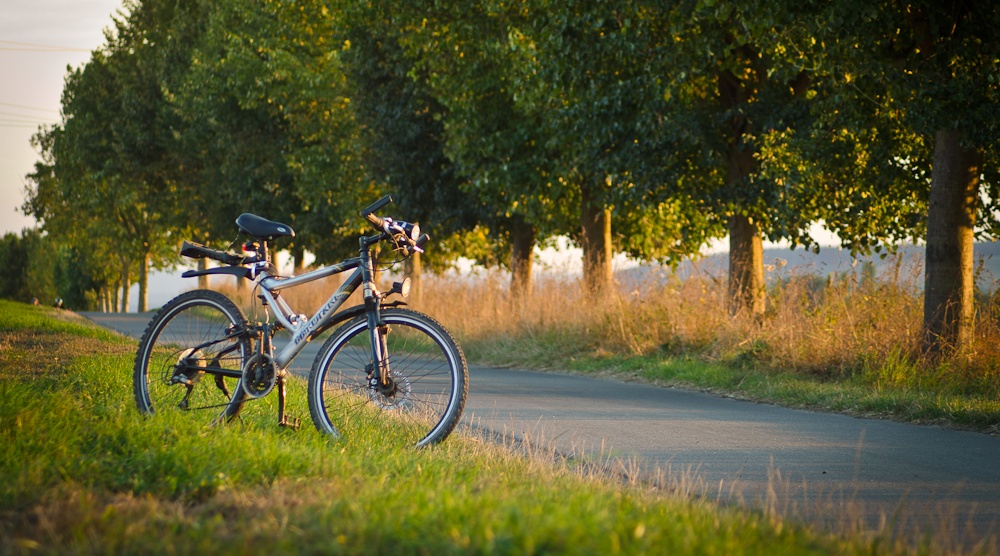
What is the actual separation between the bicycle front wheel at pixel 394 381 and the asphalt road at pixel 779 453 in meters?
1.11

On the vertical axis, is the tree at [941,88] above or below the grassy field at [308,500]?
above

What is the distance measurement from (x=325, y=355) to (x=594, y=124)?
1212 cm

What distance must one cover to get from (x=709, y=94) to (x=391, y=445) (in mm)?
14288

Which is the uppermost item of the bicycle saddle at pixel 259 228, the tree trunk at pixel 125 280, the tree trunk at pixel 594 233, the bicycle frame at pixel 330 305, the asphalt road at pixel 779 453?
the tree trunk at pixel 125 280

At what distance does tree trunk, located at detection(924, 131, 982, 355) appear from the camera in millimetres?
12234

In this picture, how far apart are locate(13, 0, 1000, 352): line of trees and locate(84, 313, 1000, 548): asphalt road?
143 inches

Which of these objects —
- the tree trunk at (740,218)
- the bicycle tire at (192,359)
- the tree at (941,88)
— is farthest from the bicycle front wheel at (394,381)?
the tree trunk at (740,218)

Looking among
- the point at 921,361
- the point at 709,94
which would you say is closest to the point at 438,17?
the point at 709,94

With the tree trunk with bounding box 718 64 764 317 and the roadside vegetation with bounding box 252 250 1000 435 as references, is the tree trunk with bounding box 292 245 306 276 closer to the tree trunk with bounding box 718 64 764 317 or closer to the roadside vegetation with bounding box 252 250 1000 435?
the roadside vegetation with bounding box 252 250 1000 435

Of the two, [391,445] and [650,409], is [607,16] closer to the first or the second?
[650,409]

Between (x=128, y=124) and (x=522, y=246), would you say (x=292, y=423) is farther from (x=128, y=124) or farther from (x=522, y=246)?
(x=128, y=124)

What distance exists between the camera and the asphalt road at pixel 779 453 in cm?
570

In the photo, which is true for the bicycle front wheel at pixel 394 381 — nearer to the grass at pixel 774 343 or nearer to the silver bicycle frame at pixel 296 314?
the silver bicycle frame at pixel 296 314

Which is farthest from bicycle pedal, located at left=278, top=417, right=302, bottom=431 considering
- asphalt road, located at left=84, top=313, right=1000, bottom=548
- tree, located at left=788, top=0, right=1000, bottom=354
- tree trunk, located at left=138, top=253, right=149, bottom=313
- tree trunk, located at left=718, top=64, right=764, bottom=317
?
tree trunk, located at left=138, top=253, right=149, bottom=313
